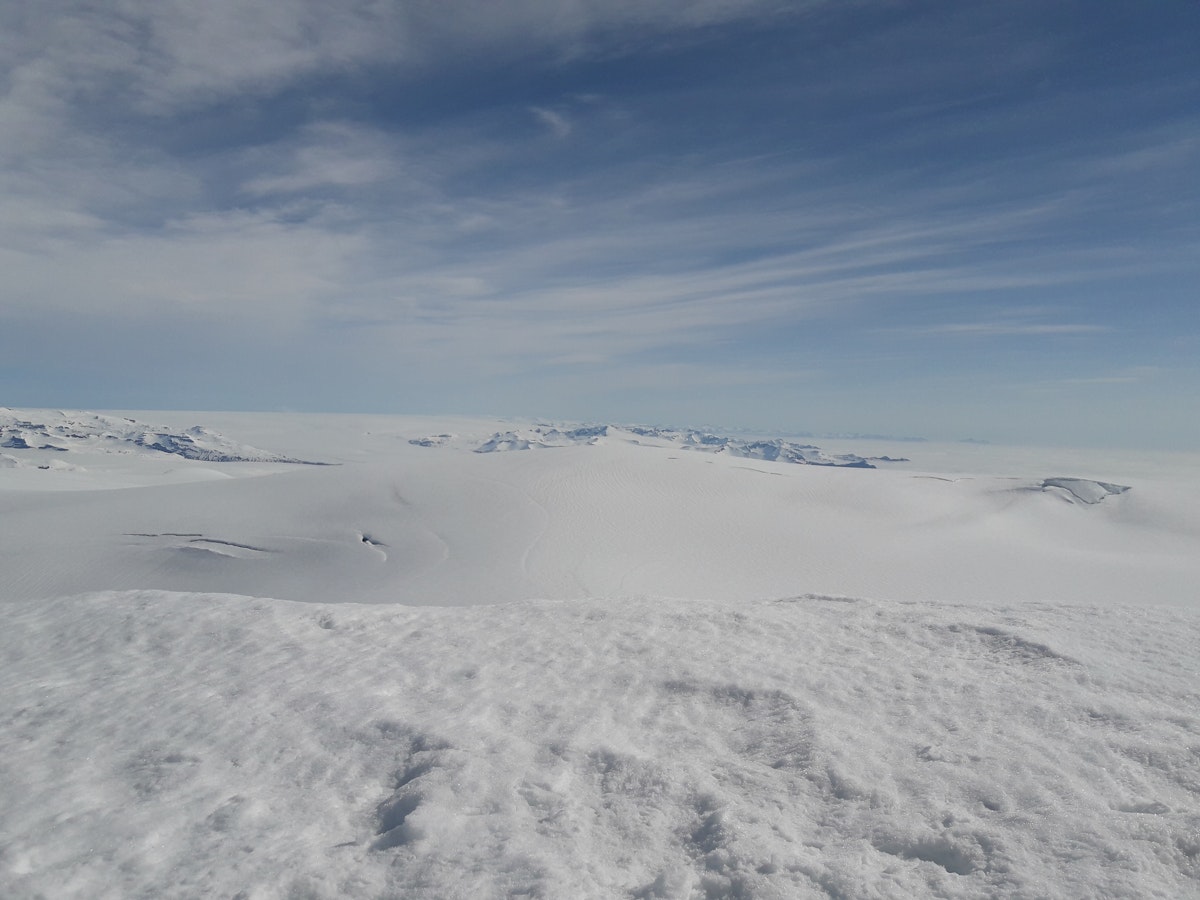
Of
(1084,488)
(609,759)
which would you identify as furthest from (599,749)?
(1084,488)

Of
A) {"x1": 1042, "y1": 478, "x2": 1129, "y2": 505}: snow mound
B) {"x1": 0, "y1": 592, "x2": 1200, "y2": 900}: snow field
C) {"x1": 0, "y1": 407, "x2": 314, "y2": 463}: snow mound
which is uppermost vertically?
{"x1": 1042, "y1": 478, "x2": 1129, "y2": 505}: snow mound

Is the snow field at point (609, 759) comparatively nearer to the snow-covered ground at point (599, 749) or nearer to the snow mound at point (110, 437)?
the snow-covered ground at point (599, 749)

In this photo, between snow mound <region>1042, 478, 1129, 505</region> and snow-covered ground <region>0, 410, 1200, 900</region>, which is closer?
snow-covered ground <region>0, 410, 1200, 900</region>

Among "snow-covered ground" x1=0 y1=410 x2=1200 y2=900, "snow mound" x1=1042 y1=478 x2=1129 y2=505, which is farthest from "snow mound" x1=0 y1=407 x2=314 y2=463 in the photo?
"snow-covered ground" x1=0 y1=410 x2=1200 y2=900

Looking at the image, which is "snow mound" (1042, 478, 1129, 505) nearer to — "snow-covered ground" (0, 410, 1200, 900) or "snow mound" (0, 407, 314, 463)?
"snow-covered ground" (0, 410, 1200, 900)

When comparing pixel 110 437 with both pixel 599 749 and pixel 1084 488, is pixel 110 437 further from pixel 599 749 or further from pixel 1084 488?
pixel 599 749

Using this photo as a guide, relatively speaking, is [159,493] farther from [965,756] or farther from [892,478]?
[892,478]
